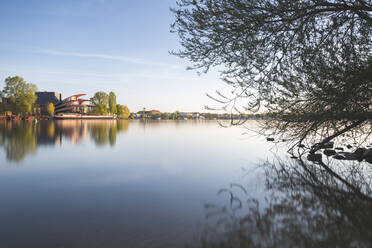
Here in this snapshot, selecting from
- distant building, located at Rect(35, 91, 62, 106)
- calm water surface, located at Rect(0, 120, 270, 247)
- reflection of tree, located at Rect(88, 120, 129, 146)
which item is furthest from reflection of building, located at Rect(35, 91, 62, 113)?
calm water surface, located at Rect(0, 120, 270, 247)

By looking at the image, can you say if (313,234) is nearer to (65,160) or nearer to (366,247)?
(366,247)

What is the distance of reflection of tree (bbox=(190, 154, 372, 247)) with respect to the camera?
365 cm

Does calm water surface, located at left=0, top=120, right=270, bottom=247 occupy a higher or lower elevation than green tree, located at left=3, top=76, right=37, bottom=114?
lower

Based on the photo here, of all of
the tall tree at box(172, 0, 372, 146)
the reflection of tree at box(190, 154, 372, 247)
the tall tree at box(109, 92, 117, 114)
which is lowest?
the reflection of tree at box(190, 154, 372, 247)

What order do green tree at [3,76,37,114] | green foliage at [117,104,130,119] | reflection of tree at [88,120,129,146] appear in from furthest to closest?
green foliage at [117,104,130,119] → green tree at [3,76,37,114] → reflection of tree at [88,120,129,146]

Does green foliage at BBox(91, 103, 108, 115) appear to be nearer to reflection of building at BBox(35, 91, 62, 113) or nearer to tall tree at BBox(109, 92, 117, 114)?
tall tree at BBox(109, 92, 117, 114)

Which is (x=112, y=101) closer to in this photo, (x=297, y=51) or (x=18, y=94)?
(x=18, y=94)

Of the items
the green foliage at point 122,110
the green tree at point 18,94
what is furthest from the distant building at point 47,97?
the green tree at point 18,94

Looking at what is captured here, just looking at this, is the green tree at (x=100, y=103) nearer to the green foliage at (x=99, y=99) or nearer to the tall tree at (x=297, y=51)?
the green foliage at (x=99, y=99)

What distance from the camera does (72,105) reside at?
129 metres

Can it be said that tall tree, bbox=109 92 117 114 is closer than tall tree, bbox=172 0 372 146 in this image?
No

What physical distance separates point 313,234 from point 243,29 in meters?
5.40

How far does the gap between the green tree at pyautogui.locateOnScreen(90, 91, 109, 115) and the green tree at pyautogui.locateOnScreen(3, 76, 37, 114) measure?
2336 inches

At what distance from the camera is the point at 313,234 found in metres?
3.82
